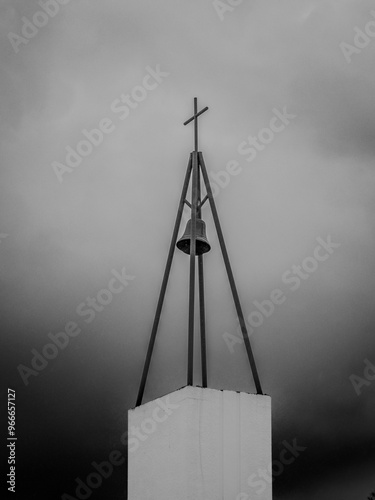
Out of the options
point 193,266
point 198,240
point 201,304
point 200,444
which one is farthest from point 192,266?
point 200,444

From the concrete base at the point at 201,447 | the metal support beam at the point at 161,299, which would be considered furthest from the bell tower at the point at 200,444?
the metal support beam at the point at 161,299

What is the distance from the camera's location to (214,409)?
50.1 ft

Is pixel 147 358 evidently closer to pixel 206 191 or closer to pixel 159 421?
pixel 159 421

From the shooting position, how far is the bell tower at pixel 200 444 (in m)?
15.0

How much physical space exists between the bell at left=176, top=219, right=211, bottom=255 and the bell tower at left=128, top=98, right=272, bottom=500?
1149 mm

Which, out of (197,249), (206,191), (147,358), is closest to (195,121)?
(206,191)

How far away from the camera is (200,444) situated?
1505 cm

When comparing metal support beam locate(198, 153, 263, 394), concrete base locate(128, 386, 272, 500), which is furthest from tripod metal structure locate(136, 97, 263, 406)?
concrete base locate(128, 386, 272, 500)

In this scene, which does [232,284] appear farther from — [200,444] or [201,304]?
[200,444]

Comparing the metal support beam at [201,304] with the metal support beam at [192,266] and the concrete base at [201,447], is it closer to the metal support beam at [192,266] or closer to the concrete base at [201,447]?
the metal support beam at [192,266]

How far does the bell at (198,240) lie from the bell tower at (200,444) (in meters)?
1.15

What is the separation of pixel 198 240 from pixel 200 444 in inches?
172

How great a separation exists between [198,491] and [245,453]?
1211 mm

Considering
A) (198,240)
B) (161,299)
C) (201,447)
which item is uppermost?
(198,240)
